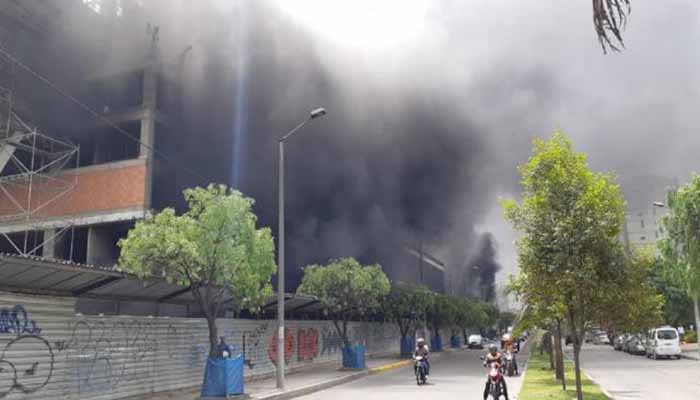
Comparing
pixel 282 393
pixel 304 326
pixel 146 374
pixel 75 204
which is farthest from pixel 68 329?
pixel 75 204

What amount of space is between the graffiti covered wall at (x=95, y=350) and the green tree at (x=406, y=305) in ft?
49.7

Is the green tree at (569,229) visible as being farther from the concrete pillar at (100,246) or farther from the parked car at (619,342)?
the parked car at (619,342)

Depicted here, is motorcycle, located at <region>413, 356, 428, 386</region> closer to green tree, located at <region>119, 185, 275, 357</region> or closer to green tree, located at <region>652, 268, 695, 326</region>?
green tree, located at <region>119, 185, 275, 357</region>

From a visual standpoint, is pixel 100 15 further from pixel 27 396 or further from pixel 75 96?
pixel 27 396

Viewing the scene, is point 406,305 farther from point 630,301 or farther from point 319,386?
point 630,301

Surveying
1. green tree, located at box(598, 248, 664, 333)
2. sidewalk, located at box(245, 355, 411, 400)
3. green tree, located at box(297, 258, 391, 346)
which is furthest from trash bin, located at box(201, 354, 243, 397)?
green tree, located at box(297, 258, 391, 346)

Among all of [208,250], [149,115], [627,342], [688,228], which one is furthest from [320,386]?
[627,342]

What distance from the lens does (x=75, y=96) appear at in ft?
120

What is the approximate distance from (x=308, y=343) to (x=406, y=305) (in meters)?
9.83

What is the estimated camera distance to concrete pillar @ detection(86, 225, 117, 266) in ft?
113

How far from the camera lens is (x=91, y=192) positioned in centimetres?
3478

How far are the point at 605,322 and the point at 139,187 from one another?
27.1 m

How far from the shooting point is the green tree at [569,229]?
11.2m

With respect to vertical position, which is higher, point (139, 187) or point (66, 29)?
point (66, 29)
